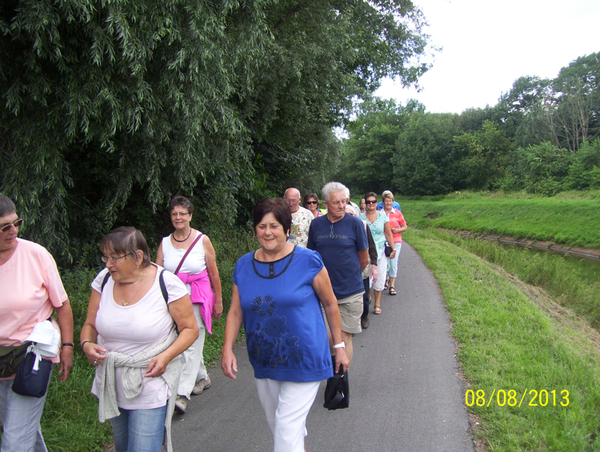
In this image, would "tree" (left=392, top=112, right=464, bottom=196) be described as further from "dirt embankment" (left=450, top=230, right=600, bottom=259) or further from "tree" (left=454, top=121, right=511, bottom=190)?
"dirt embankment" (left=450, top=230, right=600, bottom=259)

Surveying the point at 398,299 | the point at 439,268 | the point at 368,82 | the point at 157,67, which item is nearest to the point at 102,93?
the point at 157,67

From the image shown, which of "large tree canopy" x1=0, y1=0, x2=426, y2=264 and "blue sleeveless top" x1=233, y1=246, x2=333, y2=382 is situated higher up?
"large tree canopy" x1=0, y1=0, x2=426, y2=264

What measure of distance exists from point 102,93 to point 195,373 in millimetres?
3204

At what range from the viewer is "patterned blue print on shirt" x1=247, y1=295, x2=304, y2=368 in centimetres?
258

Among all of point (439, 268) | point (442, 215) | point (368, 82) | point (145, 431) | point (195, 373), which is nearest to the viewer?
point (145, 431)

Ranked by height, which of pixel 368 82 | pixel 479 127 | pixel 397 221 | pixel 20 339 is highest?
pixel 479 127

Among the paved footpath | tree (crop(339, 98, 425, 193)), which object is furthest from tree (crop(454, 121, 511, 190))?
the paved footpath

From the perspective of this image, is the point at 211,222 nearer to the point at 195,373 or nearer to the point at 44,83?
the point at 44,83

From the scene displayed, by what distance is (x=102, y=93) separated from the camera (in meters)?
5.02

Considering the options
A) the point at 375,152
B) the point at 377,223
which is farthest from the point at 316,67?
the point at 375,152

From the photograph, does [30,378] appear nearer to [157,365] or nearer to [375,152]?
[157,365]

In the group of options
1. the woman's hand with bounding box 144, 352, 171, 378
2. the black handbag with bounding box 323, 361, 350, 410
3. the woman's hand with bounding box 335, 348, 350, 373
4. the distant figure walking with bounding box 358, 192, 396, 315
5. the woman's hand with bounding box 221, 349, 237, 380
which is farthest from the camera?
the distant figure walking with bounding box 358, 192, 396, 315

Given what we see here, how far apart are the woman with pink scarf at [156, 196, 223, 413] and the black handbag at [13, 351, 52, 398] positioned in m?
1.62

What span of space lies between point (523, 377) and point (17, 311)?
4434 millimetres
